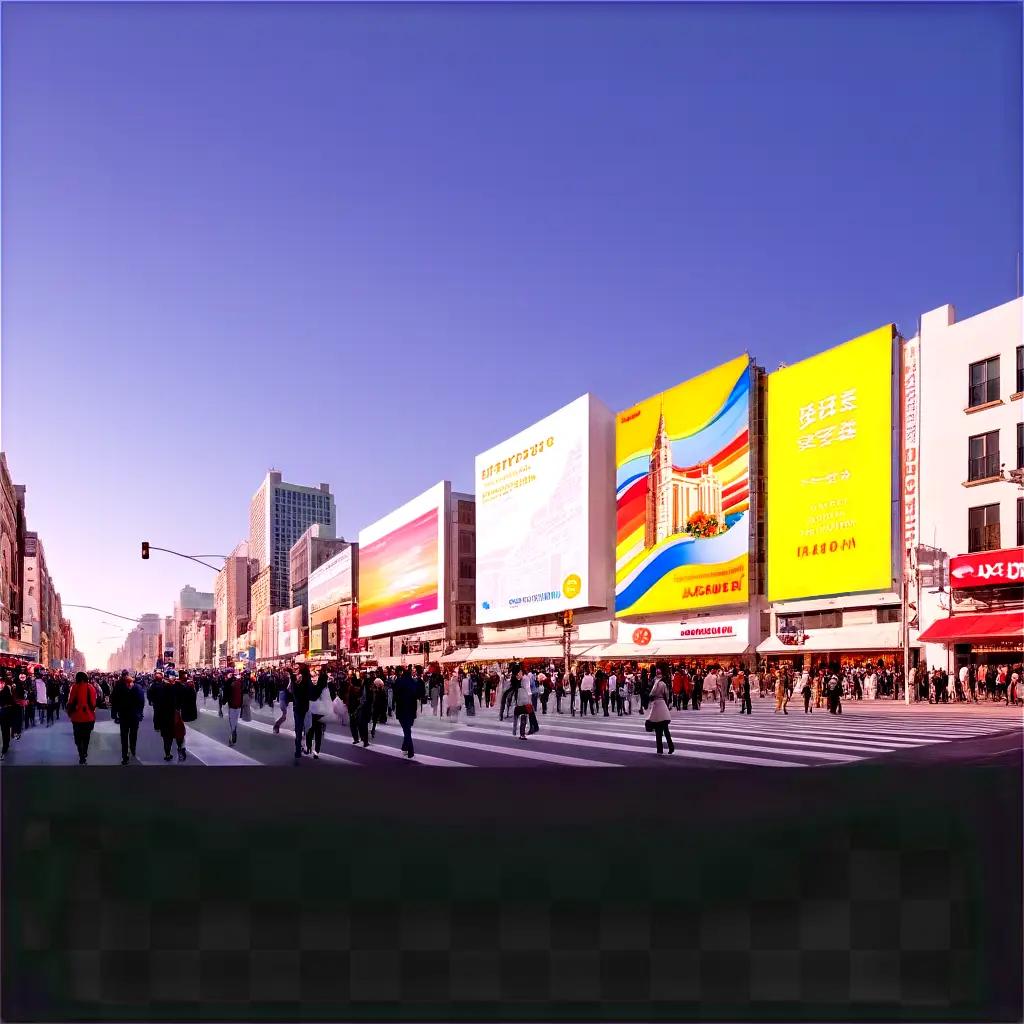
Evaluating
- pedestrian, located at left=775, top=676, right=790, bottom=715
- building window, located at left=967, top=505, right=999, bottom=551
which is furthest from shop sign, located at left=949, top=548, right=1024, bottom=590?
pedestrian, located at left=775, top=676, right=790, bottom=715

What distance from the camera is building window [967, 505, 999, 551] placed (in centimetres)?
4253

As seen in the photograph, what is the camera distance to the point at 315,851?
31.1 feet

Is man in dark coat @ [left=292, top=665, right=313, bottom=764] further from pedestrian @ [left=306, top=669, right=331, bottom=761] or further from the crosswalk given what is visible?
the crosswalk

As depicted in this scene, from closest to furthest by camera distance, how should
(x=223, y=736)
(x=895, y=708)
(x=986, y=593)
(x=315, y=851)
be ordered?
(x=315, y=851) < (x=223, y=736) < (x=895, y=708) < (x=986, y=593)

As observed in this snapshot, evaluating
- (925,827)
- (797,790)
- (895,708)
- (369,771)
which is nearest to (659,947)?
(925,827)

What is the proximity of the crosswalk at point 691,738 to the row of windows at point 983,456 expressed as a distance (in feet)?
43.9

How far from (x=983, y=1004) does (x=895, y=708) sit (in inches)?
1327

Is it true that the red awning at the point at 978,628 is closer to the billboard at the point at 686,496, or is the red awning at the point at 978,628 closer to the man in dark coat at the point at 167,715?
the billboard at the point at 686,496

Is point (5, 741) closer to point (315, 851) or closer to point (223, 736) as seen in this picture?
point (223, 736)

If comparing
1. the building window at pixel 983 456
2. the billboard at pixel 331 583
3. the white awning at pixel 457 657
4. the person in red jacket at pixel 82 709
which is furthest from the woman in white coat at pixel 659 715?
the billboard at pixel 331 583

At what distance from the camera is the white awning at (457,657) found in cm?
9232

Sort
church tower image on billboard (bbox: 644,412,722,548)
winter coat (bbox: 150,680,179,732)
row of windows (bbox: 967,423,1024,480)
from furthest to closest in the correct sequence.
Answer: church tower image on billboard (bbox: 644,412,722,548)
row of windows (bbox: 967,423,1024,480)
winter coat (bbox: 150,680,179,732)

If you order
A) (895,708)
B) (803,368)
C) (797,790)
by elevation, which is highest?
(803,368)

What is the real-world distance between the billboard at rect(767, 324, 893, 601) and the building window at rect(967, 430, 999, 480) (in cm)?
467
